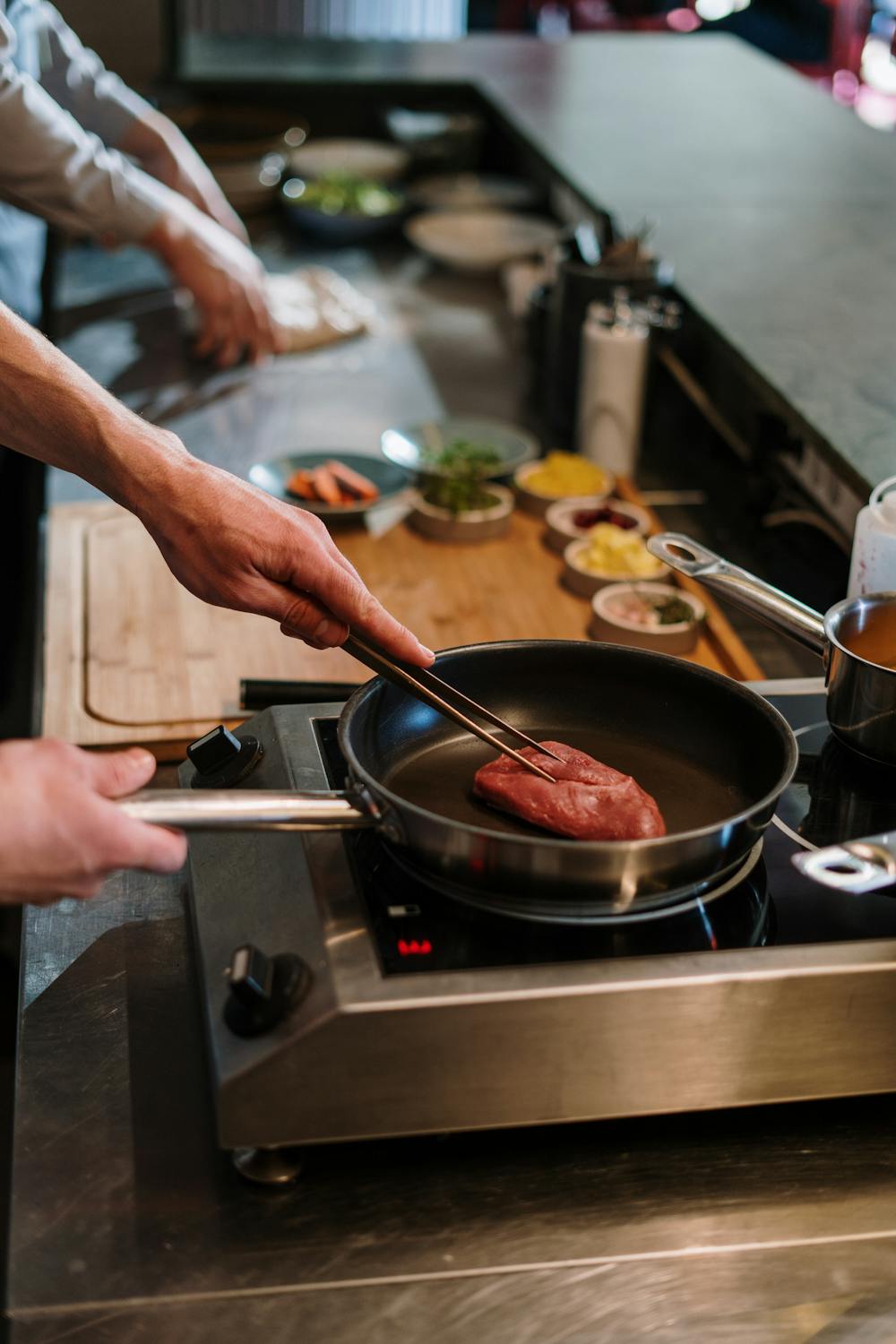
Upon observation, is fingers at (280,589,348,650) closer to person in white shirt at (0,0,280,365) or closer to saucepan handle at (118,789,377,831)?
saucepan handle at (118,789,377,831)

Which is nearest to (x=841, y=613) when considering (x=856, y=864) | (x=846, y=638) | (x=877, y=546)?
(x=846, y=638)

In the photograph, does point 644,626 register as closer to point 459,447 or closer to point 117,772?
point 459,447

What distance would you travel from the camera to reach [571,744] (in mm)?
1101

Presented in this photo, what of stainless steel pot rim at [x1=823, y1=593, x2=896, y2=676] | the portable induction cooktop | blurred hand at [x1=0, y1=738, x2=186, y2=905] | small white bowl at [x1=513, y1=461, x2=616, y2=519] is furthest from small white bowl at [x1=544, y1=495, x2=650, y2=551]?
blurred hand at [x1=0, y1=738, x2=186, y2=905]

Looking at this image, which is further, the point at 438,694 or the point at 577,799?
the point at 438,694

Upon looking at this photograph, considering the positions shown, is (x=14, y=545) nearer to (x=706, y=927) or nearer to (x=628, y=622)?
(x=628, y=622)

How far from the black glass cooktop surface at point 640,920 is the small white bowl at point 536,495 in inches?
36.3

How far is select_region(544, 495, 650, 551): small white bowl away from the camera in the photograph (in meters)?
1.78

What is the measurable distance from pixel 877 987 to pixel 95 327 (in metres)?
2.02

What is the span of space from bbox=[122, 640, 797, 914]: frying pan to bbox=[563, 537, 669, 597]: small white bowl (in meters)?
0.53

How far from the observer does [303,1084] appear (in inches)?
32.1

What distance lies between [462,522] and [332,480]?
19cm

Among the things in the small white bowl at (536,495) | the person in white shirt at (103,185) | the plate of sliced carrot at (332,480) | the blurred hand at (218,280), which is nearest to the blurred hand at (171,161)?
the person in white shirt at (103,185)

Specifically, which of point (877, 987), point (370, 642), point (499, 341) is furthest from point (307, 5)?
point (877, 987)
